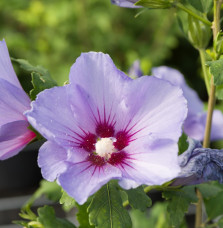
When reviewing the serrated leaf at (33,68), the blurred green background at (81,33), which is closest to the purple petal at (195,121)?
the serrated leaf at (33,68)

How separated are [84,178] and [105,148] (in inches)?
3.2

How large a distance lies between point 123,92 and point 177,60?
229cm

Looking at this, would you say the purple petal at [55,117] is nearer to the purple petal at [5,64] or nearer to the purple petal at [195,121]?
the purple petal at [5,64]

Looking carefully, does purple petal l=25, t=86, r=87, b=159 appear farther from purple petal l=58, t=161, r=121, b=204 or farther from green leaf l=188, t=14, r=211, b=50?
green leaf l=188, t=14, r=211, b=50

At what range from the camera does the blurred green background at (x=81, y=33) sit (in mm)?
2252

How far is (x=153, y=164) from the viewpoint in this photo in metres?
0.52

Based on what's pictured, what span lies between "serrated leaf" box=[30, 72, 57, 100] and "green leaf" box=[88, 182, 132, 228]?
151 millimetres

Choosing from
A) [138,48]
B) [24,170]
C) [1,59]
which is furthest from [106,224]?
[138,48]

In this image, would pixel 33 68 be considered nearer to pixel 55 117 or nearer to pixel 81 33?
pixel 55 117

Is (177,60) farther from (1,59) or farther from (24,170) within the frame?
(1,59)

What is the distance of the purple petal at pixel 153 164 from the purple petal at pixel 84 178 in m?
0.02

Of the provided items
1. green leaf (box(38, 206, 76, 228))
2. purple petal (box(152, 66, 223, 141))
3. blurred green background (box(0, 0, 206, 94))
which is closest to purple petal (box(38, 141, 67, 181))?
green leaf (box(38, 206, 76, 228))

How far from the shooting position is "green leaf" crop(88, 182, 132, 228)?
58 centimetres

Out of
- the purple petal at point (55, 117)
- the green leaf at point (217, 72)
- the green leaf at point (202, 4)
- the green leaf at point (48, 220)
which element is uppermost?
the green leaf at point (202, 4)
